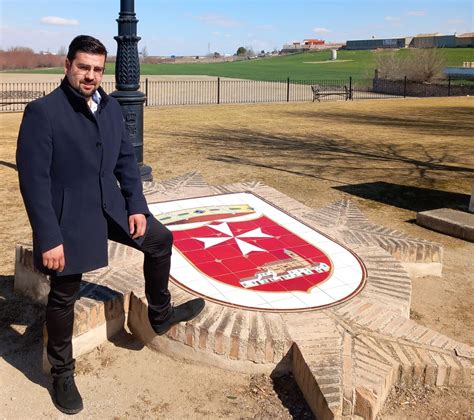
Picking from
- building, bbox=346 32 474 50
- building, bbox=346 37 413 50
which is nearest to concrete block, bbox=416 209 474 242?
building, bbox=346 32 474 50

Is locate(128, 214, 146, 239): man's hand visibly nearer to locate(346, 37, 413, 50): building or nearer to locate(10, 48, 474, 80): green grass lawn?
locate(10, 48, 474, 80): green grass lawn

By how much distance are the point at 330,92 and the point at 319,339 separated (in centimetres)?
2589

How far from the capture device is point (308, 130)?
15352 mm

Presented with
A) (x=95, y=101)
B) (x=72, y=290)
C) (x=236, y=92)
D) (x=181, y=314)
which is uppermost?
(x=236, y=92)

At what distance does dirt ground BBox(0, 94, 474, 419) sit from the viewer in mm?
3184

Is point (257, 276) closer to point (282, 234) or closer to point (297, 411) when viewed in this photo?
point (282, 234)

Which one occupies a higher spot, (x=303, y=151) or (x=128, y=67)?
(x=128, y=67)

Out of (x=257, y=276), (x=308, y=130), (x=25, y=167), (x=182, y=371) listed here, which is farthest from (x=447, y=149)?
(x=25, y=167)

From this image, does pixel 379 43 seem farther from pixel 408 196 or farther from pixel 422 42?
pixel 408 196

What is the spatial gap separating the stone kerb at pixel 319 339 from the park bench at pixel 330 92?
22385 mm

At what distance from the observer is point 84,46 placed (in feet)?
8.57

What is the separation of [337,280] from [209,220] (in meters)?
1.70

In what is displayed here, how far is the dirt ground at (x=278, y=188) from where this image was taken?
10.4ft

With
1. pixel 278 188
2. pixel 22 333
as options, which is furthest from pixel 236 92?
pixel 22 333
